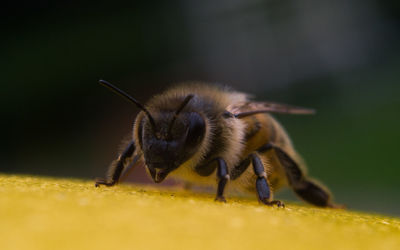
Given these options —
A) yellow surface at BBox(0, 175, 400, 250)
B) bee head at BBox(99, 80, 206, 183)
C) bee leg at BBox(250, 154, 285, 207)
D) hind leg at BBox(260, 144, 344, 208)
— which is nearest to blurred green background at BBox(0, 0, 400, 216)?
hind leg at BBox(260, 144, 344, 208)

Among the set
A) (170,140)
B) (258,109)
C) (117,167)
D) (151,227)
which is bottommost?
(151,227)

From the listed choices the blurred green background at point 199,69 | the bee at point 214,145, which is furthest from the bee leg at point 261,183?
the blurred green background at point 199,69

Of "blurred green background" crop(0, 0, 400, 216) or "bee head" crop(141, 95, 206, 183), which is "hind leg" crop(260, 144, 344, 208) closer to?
"bee head" crop(141, 95, 206, 183)

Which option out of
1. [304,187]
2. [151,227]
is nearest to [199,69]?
[304,187]

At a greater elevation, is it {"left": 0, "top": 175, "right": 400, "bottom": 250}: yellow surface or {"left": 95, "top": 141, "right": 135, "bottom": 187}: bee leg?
{"left": 95, "top": 141, "right": 135, "bottom": 187}: bee leg

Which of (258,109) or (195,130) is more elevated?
(258,109)

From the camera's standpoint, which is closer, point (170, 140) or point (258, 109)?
point (170, 140)

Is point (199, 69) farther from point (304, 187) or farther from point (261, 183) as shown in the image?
point (261, 183)

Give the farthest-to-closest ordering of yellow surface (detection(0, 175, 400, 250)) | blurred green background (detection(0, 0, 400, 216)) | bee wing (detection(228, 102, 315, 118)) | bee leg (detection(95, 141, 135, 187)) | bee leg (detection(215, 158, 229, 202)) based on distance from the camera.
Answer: blurred green background (detection(0, 0, 400, 216))
bee wing (detection(228, 102, 315, 118))
bee leg (detection(95, 141, 135, 187))
bee leg (detection(215, 158, 229, 202))
yellow surface (detection(0, 175, 400, 250))
